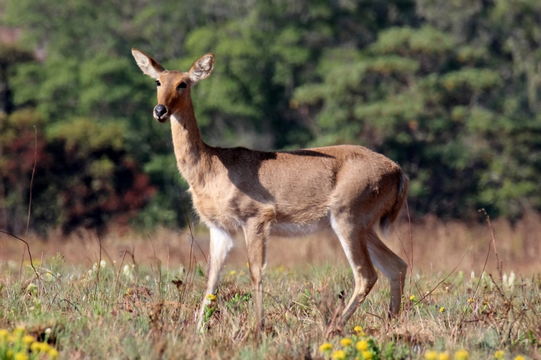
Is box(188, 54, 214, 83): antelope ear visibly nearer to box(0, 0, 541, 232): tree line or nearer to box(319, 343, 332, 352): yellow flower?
box(319, 343, 332, 352): yellow flower

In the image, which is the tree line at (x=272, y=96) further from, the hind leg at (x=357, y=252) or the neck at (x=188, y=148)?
the hind leg at (x=357, y=252)

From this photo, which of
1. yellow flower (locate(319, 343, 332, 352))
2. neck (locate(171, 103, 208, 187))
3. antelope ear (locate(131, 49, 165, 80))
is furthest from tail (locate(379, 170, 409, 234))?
yellow flower (locate(319, 343, 332, 352))

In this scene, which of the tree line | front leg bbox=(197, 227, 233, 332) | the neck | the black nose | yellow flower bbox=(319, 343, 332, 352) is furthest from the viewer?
the tree line

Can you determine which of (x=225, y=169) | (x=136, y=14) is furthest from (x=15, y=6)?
(x=225, y=169)

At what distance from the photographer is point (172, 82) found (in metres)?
9.08

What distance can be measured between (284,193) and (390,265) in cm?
113

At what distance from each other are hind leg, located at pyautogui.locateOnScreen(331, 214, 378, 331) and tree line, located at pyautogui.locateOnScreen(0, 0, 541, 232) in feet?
74.7

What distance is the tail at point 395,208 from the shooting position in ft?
30.6

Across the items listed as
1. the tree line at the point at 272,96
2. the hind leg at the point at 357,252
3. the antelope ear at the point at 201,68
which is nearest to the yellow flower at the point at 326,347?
the hind leg at the point at 357,252

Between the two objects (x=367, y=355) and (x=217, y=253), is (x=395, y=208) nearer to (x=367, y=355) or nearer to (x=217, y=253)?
(x=217, y=253)

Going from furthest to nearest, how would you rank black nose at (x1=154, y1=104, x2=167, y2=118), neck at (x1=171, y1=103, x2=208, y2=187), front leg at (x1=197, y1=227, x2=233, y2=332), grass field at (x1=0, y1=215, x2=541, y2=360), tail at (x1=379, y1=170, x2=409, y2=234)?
tail at (x1=379, y1=170, x2=409, y2=234) → neck at (x1=171, y1=103, x2=208, y2=187) → front leg at (x1=197, y1=227, x2=233, y2=332) → black nose at (x1=154, y1=104, x2=167, y2=118) → grass field at (x1=0, y1=215, x2=541, y2=360)

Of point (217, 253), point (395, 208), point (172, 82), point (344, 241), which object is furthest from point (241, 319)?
point (172, 82)

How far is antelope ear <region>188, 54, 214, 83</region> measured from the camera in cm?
938

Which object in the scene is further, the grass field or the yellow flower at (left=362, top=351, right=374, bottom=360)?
the grass field
